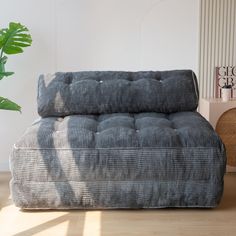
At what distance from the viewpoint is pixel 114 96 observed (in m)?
2.85

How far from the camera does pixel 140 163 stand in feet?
7.48

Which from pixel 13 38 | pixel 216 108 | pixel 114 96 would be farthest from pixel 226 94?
pixel 13 38

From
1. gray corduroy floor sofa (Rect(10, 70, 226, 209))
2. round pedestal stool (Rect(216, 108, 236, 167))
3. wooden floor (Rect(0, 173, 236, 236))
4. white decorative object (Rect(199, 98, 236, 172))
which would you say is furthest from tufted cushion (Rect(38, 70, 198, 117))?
wooden floor (Rect(0, 173, 236, 236))

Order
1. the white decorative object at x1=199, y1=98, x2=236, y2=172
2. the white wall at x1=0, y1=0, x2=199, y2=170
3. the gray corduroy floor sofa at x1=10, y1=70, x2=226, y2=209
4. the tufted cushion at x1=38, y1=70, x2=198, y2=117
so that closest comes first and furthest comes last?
the gray corduroy floor sofa at x1=10, y1=70, x2=226, y2=209
the tufted cushion at x1=38, y1=70, x2=198, y2=117
the white decorative object at x1=199, y1=98, x2=236, y2=172
the white wall at x1=0, y1=0, x2=199, y2=170

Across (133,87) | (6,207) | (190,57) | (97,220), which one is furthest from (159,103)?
(6,207)

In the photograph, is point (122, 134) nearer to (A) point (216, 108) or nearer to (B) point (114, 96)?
(B) point (114, 96)

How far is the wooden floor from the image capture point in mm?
2119

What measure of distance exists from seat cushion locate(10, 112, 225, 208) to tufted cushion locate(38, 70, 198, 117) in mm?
488

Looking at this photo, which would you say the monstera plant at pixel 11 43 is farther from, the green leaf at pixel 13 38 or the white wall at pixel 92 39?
the white wall at pixel 92 39

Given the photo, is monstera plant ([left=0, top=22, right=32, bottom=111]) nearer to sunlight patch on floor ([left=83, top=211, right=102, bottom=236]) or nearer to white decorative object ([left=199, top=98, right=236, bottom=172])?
sunlight patch on floor ([left=83, top=211, right=102, bottom=236])

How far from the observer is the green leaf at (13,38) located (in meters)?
2.70

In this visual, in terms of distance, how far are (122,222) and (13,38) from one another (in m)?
1.43

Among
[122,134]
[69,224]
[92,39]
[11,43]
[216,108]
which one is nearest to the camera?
[69,224]

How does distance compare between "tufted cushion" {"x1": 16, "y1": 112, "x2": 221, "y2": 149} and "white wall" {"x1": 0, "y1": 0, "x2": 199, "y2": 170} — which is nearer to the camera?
"tufted cushion" {"x1": 16, "y1": 112, "x2": 221, "y2": 149}
